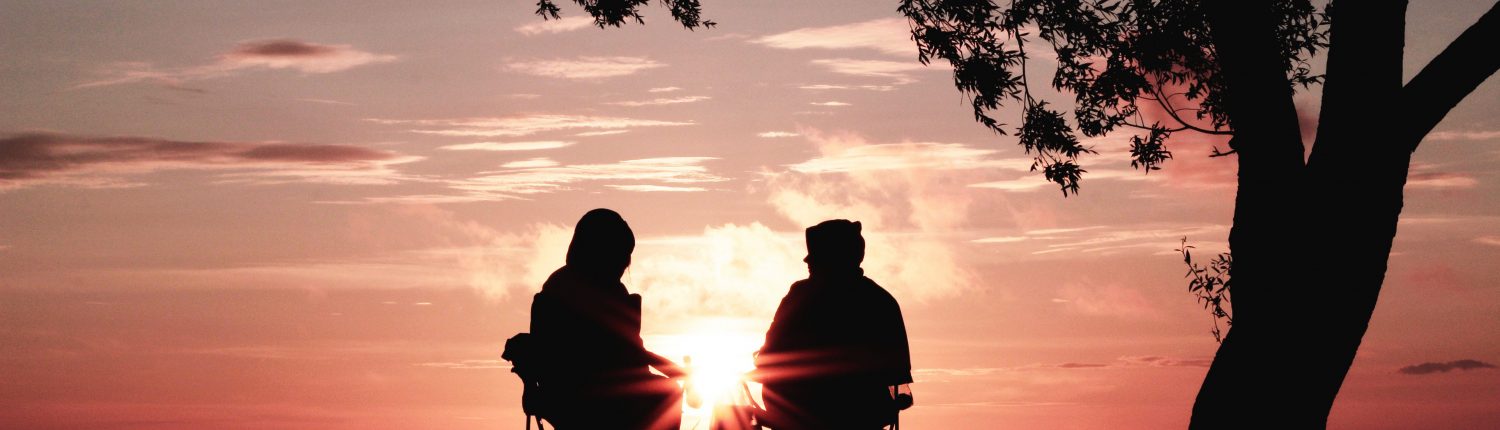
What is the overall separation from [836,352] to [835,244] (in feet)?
2.71

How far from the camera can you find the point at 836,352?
10.3 metres

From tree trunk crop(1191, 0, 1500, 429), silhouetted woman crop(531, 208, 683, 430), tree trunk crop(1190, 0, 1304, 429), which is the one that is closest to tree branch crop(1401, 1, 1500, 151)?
tree trunk crop(1191, 0, 1500, 429)

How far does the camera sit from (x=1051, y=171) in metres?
15.2

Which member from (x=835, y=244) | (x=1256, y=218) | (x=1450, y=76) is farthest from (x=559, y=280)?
(x=1450, y=76)

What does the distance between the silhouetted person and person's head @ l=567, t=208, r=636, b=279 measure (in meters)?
1.92

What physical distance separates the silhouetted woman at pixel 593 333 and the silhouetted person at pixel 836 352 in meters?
1.71

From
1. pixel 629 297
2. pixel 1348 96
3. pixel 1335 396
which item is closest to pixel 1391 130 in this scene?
pixel 1348 96

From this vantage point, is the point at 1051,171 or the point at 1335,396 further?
the point at 1051,171

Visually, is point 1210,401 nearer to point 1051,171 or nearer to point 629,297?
point 1051,171

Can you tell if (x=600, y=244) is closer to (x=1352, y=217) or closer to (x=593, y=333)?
(x=593, y=333)

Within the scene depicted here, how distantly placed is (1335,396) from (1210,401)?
3.12 ft

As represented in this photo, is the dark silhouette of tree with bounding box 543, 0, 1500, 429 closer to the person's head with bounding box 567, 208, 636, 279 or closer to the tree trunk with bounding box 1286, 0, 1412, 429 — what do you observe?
the tree trunk with bounding box 1286, 0, 1412, 429

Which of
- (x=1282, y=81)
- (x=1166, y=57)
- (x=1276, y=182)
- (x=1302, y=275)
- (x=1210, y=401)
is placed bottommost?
(x=1210, y=401)

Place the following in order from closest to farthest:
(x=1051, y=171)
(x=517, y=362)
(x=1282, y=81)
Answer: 1. (x=517, y=362)
2. (x=1282, y=81)
3. (x=1051, y=171)
